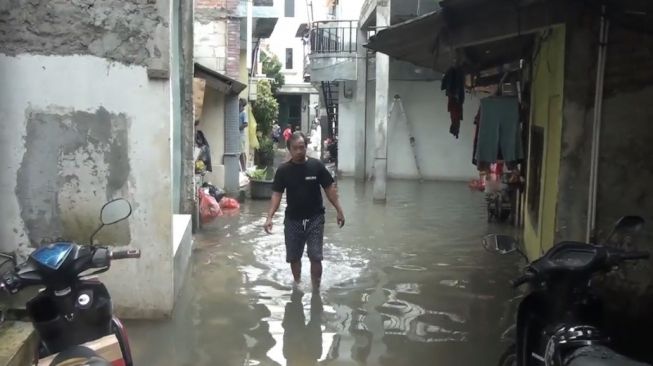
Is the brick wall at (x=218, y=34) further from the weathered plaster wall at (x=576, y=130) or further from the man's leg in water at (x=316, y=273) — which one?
the weathered plaster wall at (x=576, y=130)

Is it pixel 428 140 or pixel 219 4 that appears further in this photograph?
pixel 428 140

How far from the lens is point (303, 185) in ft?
23.0

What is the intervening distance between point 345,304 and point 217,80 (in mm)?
7113

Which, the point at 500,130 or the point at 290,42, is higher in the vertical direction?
the point at 290,42

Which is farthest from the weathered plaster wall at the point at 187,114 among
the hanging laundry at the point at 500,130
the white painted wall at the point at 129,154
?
the hanging laundry at the point at 500,130

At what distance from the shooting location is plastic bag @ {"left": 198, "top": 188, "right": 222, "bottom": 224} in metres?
11.5

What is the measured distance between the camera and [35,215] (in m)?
5.83

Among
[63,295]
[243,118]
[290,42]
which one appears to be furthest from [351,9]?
[290,42]

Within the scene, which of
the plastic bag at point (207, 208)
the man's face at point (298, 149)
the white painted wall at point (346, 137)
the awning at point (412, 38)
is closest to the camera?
the awning at point (412, 38)

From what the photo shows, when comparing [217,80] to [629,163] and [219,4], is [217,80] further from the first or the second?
[629,163]

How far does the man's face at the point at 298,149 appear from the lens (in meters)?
6.85

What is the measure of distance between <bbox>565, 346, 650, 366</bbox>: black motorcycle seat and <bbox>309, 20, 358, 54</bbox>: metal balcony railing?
1798 cm

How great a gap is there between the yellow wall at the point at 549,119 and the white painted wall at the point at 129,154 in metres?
3.34

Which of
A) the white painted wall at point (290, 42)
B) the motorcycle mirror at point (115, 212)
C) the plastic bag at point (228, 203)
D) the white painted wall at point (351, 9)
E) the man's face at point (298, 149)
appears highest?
the white painted wall at point (290, 42)
